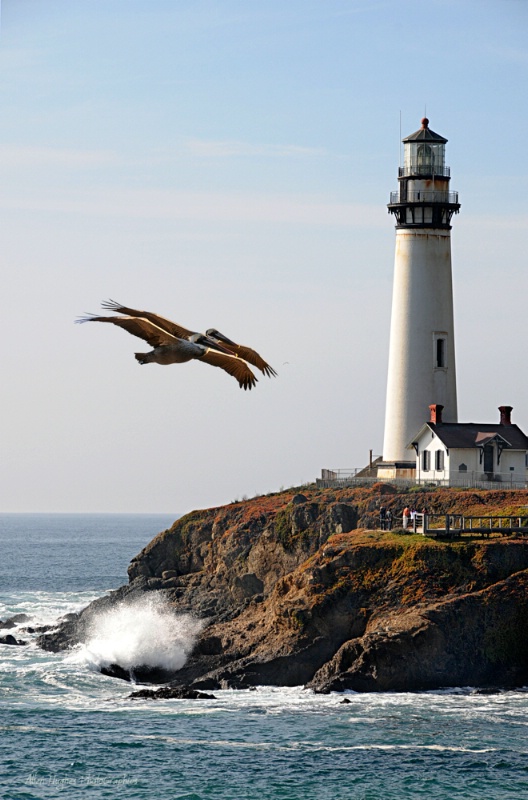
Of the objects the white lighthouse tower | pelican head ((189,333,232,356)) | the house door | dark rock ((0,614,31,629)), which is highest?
the white lighthouse tower

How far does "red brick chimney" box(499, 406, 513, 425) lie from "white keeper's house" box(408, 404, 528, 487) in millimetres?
1576

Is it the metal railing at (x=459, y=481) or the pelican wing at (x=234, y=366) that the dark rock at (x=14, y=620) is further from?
the pelican wing at (x=234, y=366)

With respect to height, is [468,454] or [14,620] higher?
[468,454]

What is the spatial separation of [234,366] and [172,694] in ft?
121

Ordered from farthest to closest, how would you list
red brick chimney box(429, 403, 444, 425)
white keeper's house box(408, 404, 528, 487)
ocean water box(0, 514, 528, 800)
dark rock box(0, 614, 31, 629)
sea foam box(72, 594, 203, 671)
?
dark rock box(0, 614, 31, 629) < red brick chimney box(429, 403, 444, 425) < white keeper's house box(408, 404, 528, 487) < sea foam box(72, 594, 203, 671) < ocean water box(0, 514, 528, 800)

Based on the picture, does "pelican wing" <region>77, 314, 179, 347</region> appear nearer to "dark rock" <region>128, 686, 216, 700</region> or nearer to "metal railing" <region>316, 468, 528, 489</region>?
"dark rock" <region>128, 686, 216, 700</region>

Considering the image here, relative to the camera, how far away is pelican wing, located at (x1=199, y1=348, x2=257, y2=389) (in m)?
15.1

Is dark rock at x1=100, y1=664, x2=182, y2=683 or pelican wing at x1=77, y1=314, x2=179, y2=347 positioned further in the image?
dark rock at x1=100, y1=664, x2=182, y2=683

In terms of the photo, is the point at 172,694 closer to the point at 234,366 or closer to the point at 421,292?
the point at 421,292

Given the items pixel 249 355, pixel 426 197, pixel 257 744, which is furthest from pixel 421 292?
pixel 249 355

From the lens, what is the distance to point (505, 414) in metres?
73.9

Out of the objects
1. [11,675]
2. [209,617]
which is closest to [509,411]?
[209,617]

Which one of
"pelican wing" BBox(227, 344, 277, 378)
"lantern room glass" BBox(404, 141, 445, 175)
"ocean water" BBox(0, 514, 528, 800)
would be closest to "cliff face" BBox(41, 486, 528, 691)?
"ocean water" BBox(0, 514, 528, 800)

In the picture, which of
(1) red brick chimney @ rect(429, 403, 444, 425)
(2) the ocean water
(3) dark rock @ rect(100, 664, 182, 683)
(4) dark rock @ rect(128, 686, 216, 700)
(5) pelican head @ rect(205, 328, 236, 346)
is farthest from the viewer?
(1) red brick chimney @ rect(429, 403, 444, 425)
